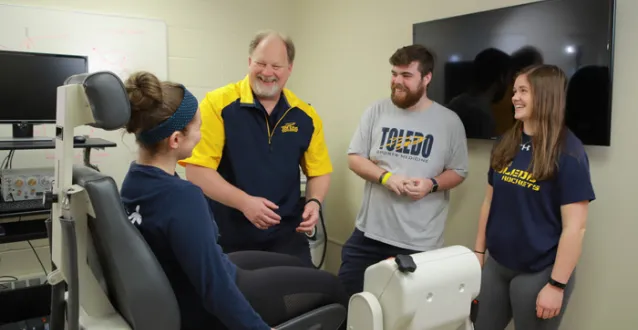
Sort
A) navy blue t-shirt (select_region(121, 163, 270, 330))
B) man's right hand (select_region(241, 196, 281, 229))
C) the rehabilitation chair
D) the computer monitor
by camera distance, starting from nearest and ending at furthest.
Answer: the rehabilitation chair → navy blue t-shirt (select_region(121, 163, 270, 330)) → man's right hand (select_region(241, 196, 281, 229)) → the computer monitor

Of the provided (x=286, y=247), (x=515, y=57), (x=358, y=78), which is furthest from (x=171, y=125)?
(x=358, y=78)

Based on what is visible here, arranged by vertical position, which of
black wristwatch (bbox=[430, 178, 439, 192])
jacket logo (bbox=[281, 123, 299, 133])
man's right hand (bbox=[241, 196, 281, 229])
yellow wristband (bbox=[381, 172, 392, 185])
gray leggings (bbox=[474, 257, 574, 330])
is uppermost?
jacket logo (bbox=[281, 123, 299, 133])

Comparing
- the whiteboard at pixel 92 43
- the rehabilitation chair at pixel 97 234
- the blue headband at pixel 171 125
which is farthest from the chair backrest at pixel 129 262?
the whiteboard at pixel 92 43

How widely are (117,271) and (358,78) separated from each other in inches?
95.0

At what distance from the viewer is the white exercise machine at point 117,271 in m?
1.10

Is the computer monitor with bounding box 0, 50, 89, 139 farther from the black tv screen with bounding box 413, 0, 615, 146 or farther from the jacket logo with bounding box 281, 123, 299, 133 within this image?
the black tv screen with bounding box 413, 0, 615, 146

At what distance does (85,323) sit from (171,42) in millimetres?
2602

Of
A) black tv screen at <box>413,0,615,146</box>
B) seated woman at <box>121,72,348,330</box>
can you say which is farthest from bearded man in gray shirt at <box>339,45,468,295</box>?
Answer: seated woman at <box>121,72,348,330</box>

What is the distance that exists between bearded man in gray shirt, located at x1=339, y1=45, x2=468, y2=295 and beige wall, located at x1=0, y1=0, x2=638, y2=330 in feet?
1.16

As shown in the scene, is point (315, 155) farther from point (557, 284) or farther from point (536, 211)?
point (557, 284)

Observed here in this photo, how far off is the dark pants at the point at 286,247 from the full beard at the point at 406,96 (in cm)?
75

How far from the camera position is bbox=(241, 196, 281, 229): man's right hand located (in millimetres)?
1839

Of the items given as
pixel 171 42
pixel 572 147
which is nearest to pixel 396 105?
pixel 572 147

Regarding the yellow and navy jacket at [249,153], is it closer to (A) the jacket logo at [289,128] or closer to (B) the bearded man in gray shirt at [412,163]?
(A) the jacket logo at [289,128]
